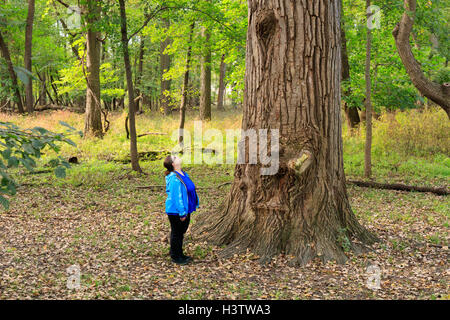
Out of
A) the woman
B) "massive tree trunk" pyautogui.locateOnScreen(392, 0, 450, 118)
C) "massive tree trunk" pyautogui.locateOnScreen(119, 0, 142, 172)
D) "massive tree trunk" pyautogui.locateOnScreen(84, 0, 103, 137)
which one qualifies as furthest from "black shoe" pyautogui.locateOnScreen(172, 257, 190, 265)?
"massive tree trunk" pyautogui.locateOnScreen(84, 0, 103, 137)

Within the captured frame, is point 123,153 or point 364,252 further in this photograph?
point 123,153

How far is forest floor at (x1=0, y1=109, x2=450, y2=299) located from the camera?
4.66m

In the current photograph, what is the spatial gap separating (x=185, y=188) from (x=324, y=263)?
210 cm

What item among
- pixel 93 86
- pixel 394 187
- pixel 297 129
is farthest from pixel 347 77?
pixel 297 129

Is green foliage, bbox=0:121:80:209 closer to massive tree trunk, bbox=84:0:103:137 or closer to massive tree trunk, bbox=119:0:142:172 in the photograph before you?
massive tree trunk, bbox=119:0:142:172

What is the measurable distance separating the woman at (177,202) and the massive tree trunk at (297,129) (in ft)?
2.32

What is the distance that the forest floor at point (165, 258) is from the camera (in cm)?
466

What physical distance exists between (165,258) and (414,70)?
912 cm

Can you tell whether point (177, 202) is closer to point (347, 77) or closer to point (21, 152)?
point (21, 152)

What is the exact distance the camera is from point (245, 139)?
19.7 feet

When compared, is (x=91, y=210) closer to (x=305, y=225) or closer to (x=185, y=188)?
(x=185, y=188)

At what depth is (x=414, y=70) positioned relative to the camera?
37.0 feet

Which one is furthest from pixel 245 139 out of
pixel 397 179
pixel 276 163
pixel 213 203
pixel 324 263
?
pixel 397 179

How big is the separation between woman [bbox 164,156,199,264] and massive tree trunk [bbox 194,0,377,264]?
2.32 feet
